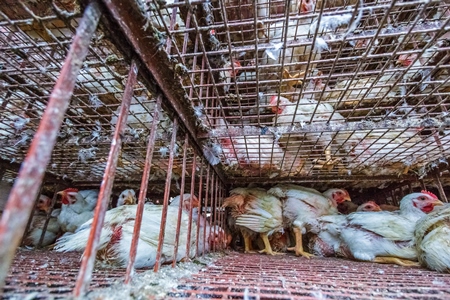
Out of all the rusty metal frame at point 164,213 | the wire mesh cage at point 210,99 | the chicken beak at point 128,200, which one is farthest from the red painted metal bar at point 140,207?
the chicken beak at point 128,200

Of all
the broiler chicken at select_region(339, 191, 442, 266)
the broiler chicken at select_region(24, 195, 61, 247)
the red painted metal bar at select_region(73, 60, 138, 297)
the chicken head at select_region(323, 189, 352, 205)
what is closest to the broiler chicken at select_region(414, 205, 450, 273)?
the broiler chicken at select_region(339, 191, 442, 266)

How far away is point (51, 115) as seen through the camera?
1.17ft

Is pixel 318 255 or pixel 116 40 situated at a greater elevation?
pixel 116 40

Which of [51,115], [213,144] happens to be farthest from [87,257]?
[213,144]

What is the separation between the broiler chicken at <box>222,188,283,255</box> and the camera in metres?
1.98

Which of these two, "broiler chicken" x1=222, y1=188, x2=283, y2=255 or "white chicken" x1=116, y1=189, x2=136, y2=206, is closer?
"broiler chicken" x1=222, y1=188, x2=283, y2=255

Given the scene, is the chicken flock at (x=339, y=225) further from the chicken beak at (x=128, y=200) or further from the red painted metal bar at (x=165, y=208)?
the red painted metal bar at (x=165, y=208)

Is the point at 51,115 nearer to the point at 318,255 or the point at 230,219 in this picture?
the point at 230,219

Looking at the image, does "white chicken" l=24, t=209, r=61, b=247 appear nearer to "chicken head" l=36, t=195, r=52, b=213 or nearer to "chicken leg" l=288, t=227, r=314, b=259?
"chicken head" l=36, t=195, r=52, b=213

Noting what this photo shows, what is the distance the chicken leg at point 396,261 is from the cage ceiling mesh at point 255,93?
633mm

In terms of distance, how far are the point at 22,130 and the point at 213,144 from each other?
114 cm

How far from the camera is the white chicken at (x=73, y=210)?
90.0 inches

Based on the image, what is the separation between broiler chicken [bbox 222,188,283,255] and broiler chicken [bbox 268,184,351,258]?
0.24ft

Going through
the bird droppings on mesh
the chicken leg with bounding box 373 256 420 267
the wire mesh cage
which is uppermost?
the wire mesh cage
